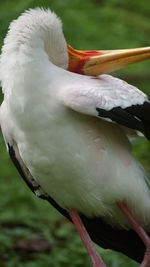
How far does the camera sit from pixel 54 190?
729 centimetres

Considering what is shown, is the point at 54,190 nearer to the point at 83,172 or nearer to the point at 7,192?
the point at 83,172

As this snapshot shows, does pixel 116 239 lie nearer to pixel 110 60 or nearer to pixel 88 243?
pixel 88 243

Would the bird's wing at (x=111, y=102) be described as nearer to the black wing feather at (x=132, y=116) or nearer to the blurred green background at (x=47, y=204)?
the black wing feather at (x=132, y=116)

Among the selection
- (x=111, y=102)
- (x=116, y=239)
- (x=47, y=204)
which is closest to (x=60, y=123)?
(x=111, y=102)

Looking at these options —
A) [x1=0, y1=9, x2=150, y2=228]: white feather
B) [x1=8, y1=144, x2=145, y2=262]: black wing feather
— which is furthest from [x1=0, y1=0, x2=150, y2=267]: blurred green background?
[x1=0, y1=9, x2=150, y2=228]: white feather

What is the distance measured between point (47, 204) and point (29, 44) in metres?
3.87

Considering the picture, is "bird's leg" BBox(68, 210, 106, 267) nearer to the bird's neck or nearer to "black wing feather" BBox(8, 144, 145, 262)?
"black wing feather" BBox(8, 144, 145, 262)

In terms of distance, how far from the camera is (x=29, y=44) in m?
6.96

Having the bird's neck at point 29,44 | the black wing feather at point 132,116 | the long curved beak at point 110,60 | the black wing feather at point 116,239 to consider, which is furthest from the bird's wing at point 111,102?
the black wing feather at point 116,239

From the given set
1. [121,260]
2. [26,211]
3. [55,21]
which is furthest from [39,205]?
[55,21]

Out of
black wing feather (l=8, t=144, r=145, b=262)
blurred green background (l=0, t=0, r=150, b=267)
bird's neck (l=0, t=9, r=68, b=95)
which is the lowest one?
blurred green background (l=0, t=0, r=150, b=267)

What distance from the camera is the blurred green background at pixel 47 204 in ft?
30.4

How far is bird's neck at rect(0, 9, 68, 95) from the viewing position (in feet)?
22.7

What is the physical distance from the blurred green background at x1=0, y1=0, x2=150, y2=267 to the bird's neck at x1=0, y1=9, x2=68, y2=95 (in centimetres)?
200
